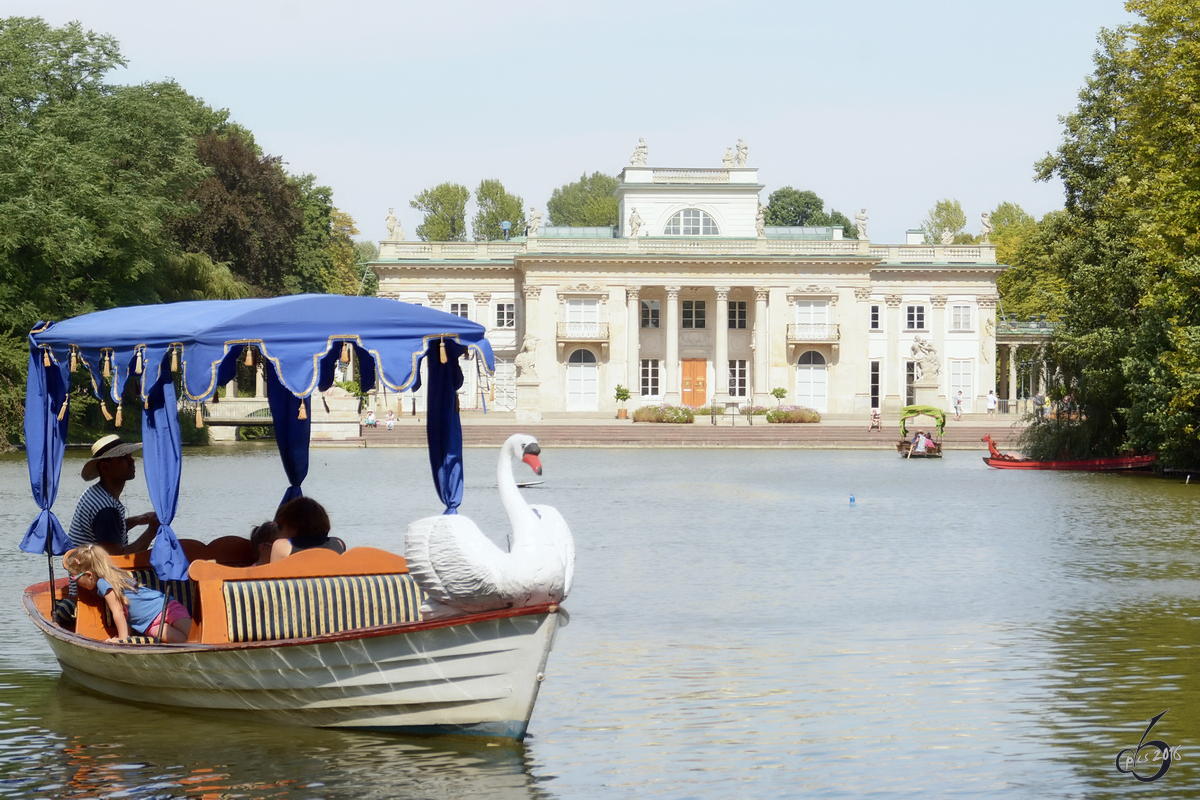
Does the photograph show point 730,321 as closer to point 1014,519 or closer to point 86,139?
point 86,139

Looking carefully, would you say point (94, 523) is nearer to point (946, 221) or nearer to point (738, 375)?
point (738, 375)

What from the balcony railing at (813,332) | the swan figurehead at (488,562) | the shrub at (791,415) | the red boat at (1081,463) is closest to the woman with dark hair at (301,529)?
the swan figurehead at (488,562)

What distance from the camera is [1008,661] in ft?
41.4

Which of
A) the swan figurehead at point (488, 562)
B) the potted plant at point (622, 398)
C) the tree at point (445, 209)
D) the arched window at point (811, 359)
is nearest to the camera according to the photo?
the swan figurehead at point (488, 562)

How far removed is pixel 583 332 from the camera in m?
76.6

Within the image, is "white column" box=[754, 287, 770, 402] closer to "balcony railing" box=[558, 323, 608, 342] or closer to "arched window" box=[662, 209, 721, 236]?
"arched window" box=[662, 209, 721, 236]

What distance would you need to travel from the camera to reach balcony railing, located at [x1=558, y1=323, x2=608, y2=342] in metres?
76.1

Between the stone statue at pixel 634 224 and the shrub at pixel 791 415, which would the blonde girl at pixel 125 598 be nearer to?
the shrub at pixel 791 415

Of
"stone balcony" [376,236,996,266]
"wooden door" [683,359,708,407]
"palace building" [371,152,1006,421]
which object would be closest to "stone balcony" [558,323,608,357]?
"palace building" [371,152,1006,421]

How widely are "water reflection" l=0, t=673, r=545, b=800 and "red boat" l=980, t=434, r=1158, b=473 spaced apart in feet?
107

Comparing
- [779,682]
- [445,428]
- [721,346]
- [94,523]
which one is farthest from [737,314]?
[94,523]

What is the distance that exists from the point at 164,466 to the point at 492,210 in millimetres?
105160

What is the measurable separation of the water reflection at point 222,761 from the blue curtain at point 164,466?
125cm

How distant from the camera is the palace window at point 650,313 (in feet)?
258
